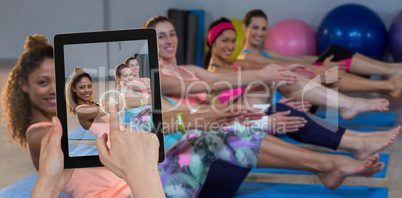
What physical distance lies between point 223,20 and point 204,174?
A: 1.85 metres

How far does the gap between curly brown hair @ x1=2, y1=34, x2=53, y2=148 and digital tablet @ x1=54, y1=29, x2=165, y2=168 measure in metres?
0.88

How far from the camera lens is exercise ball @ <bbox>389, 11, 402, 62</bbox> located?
4.58 metres

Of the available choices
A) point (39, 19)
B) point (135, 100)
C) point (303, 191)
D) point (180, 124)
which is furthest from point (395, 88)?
point (39, 19)

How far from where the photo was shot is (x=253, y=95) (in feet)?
10.1

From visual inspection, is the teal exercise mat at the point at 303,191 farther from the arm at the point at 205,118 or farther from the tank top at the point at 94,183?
the tank top at the point at 94,183

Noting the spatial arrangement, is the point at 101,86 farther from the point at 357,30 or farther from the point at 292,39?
the point at 292,39

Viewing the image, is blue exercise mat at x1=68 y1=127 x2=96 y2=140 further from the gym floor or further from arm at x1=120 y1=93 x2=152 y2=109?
the gym floor

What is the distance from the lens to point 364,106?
255 centimetres

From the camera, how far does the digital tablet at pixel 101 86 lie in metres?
0.78

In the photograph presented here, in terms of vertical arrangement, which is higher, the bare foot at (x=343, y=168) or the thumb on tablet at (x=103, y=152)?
the thumb on tablet at (x=103, y=152)

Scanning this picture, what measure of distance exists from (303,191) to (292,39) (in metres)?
3.20

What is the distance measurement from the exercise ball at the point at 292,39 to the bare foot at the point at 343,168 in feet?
10.7

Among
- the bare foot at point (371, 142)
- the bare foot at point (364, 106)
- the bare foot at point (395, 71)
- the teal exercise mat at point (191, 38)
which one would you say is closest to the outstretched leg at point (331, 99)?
the bare foot at point (364, 106)

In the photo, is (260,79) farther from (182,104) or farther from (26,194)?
(26,194)
